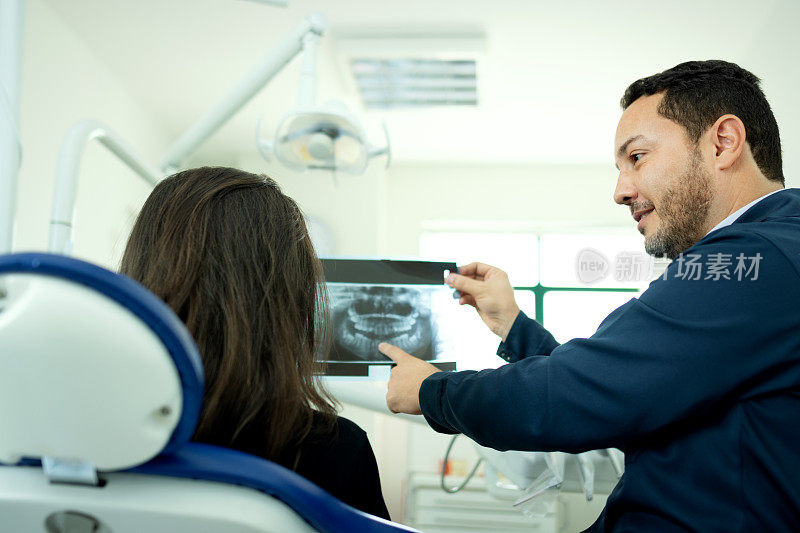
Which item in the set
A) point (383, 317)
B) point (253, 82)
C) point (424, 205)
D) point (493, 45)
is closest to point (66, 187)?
point (253, 82)

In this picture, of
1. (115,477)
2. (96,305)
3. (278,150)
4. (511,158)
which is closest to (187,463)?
(115,477)

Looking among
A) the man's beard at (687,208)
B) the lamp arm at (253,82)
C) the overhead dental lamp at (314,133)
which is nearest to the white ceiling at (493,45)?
the lamp arm at (253,82)

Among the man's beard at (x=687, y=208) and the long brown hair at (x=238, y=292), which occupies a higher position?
the man's beard at (x=687, y=208)

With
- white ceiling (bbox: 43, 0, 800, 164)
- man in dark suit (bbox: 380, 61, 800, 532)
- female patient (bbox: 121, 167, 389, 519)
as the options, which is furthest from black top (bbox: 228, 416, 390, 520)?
white ceiling (bbox: 43, 0, 800, 164)

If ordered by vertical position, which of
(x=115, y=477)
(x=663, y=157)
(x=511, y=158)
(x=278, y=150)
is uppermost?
(x=511, y=158)

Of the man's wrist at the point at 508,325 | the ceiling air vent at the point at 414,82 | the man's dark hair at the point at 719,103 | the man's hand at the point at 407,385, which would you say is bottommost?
the man's hand at the point at 407,385

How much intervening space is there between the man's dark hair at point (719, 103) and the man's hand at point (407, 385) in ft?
2.22

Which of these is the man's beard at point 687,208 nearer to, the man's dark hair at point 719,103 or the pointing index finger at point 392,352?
the man's dark hair at point 719,103

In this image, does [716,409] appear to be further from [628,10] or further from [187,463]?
[628,10]

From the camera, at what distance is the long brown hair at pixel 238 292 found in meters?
0.79

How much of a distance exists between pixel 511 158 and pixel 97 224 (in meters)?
2.82

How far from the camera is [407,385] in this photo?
1.23 meters

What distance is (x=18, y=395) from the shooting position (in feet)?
1.40

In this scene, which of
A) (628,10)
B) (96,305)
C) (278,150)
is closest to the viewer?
(96,305)
